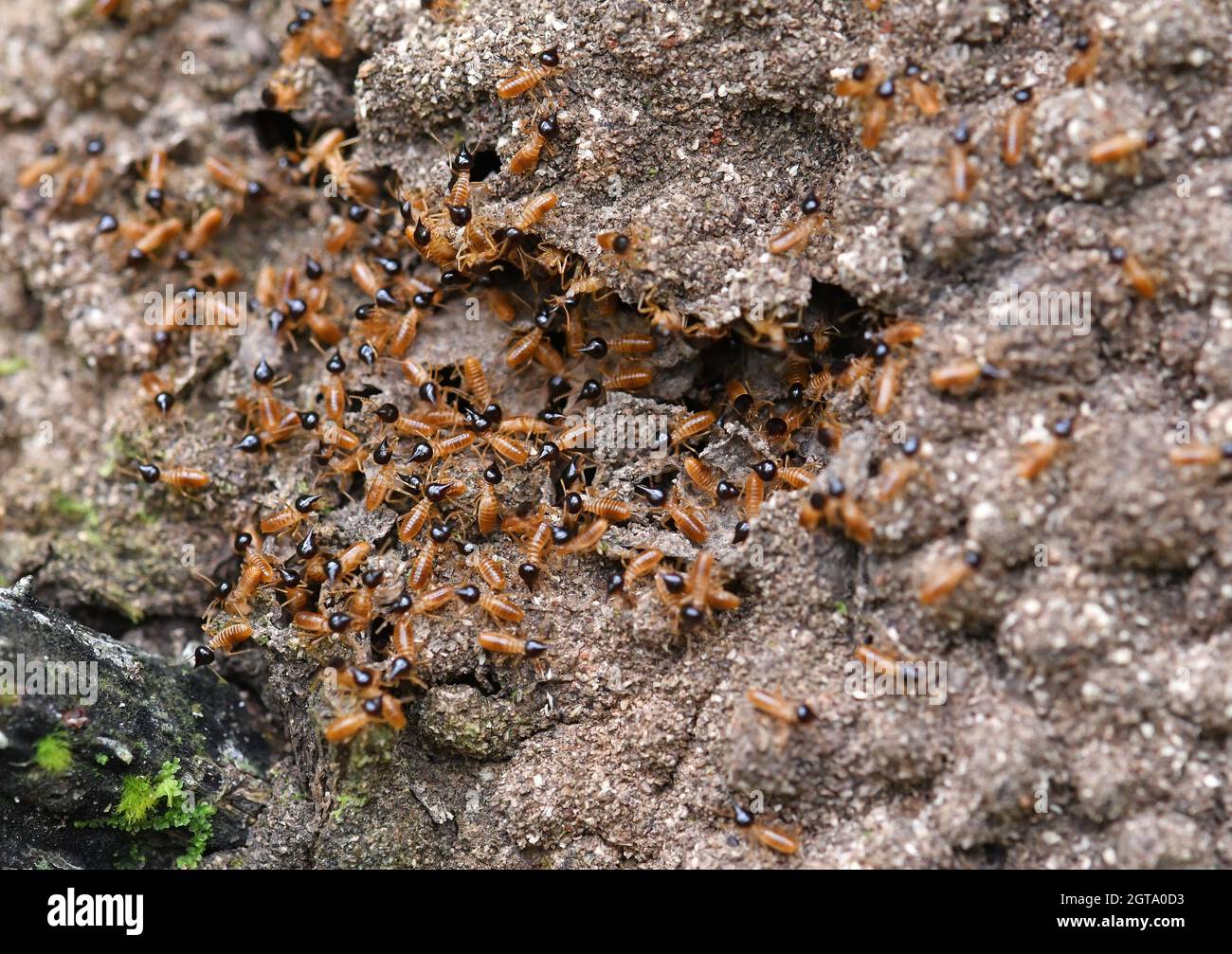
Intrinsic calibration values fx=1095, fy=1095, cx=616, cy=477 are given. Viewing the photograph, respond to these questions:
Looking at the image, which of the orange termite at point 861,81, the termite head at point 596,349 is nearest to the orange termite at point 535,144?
the termite head at point 596,349

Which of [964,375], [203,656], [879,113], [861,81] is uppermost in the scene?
[861,81]

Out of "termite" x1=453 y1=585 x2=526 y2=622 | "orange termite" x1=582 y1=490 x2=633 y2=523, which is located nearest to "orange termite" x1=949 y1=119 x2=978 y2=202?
"orange termite" x1=582 y1=490 x2=633 y2=523

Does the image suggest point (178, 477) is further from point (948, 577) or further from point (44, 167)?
point (948, 577)

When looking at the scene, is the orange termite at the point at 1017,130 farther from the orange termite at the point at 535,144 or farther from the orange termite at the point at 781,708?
the orange termite at the point at 781,708

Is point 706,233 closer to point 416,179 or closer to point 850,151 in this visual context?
point 850,151

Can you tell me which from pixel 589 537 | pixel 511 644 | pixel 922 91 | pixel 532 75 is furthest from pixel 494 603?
pixel 922 91

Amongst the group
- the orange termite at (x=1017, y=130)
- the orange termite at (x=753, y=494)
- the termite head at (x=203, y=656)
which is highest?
the orange termite at (x=1017, y=130)
